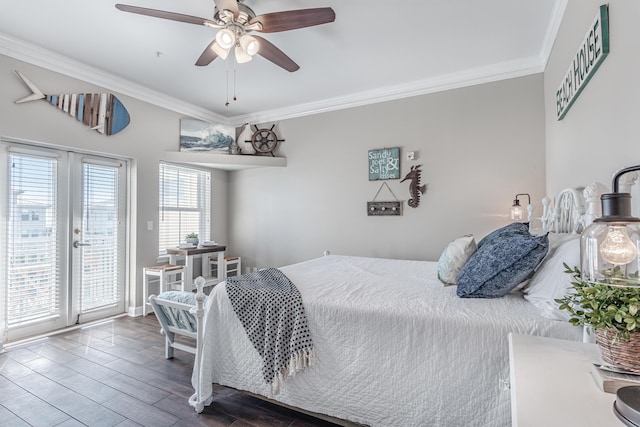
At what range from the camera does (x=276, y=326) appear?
1873 millimetres

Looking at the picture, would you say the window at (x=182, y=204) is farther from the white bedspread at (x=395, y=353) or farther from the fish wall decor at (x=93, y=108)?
the white bedspread at (x=395, y=353)

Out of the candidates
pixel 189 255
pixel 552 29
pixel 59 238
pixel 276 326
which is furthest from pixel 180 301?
pixel 552 29

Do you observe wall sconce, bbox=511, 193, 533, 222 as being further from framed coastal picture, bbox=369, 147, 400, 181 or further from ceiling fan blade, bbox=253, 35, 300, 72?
ceiling fan blade, bbox=253, 35, 300, 72

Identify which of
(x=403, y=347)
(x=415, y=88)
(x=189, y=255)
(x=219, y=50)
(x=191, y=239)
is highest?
(x=415, y=88)

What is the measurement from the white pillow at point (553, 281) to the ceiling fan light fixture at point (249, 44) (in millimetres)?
2394

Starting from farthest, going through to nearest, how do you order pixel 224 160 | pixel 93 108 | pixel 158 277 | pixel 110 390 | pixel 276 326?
pixel 224 160
pixel 158 277
pixel 93 108
pixel 110 390
pixel 276 326

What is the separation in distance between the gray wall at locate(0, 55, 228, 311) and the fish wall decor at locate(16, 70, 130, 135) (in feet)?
0.17

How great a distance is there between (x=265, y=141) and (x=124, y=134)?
1853 mm

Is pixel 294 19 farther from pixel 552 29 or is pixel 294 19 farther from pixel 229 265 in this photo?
pixel 229 265

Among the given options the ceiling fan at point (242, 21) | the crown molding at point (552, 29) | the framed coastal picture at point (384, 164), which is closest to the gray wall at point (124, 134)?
the ceiling fan at point (242, 21)

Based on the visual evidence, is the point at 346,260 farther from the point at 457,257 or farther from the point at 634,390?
the point at 634,390

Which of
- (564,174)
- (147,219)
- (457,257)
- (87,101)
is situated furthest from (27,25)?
(564,174)

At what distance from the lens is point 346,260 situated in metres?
3.29

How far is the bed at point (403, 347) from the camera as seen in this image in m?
1.43
